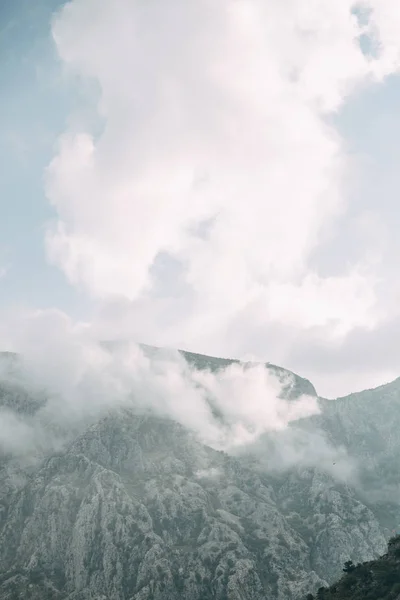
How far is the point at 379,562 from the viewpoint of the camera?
539 feet

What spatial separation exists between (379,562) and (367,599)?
29.3 m

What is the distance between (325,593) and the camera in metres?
164

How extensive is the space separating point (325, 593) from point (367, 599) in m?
29.5

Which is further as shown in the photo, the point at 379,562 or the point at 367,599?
the point at 379,562

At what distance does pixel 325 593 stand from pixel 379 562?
74.8 ft

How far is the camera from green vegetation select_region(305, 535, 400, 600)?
139m

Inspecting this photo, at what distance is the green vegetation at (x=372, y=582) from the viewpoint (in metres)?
139

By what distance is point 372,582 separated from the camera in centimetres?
14838

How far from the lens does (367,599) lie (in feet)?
455
